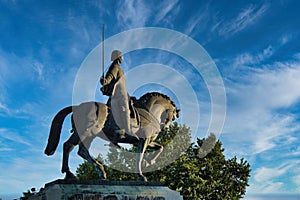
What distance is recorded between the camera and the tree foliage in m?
23.1

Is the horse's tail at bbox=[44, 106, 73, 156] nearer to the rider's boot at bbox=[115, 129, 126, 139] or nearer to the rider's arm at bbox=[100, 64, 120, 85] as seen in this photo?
the rider's arm at bbox=[100, 64, 120, 85]

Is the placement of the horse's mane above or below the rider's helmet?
below

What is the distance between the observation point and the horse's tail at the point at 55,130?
9.59 meters

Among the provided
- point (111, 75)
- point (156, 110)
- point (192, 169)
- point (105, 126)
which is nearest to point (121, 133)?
point (105, 126)

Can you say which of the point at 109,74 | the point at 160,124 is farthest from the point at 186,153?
the point at 109,74

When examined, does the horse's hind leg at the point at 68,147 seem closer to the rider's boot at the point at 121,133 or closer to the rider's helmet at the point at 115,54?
the rider's boot at the point at 121,133

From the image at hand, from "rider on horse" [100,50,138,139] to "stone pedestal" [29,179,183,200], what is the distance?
1.51 m

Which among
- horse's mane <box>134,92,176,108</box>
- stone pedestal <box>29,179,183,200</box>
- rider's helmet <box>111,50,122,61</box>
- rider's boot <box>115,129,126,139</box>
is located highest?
rider's helmet <box>111,50,122,61</box>

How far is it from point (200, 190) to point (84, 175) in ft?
25.7

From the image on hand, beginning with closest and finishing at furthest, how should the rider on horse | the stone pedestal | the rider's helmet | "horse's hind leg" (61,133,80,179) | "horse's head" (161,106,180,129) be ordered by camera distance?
the stone pedestal
"horse's hind leg" (61,133,80,179)
the rider on horse
the rider's helmet
"horse's head" (161,106,180,129)

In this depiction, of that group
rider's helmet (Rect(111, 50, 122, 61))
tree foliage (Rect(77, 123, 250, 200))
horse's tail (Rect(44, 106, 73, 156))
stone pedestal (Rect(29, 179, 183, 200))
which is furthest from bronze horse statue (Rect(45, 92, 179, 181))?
tree foliage (Rect(77, 123, 250, 200))

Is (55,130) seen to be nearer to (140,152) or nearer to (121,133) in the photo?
(121,133)

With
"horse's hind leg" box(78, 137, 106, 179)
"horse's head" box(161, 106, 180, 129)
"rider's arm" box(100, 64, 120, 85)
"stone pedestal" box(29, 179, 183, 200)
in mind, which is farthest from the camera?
"horse's head" box(161, 106, 180, 129)

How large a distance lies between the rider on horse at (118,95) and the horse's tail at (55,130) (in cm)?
111
